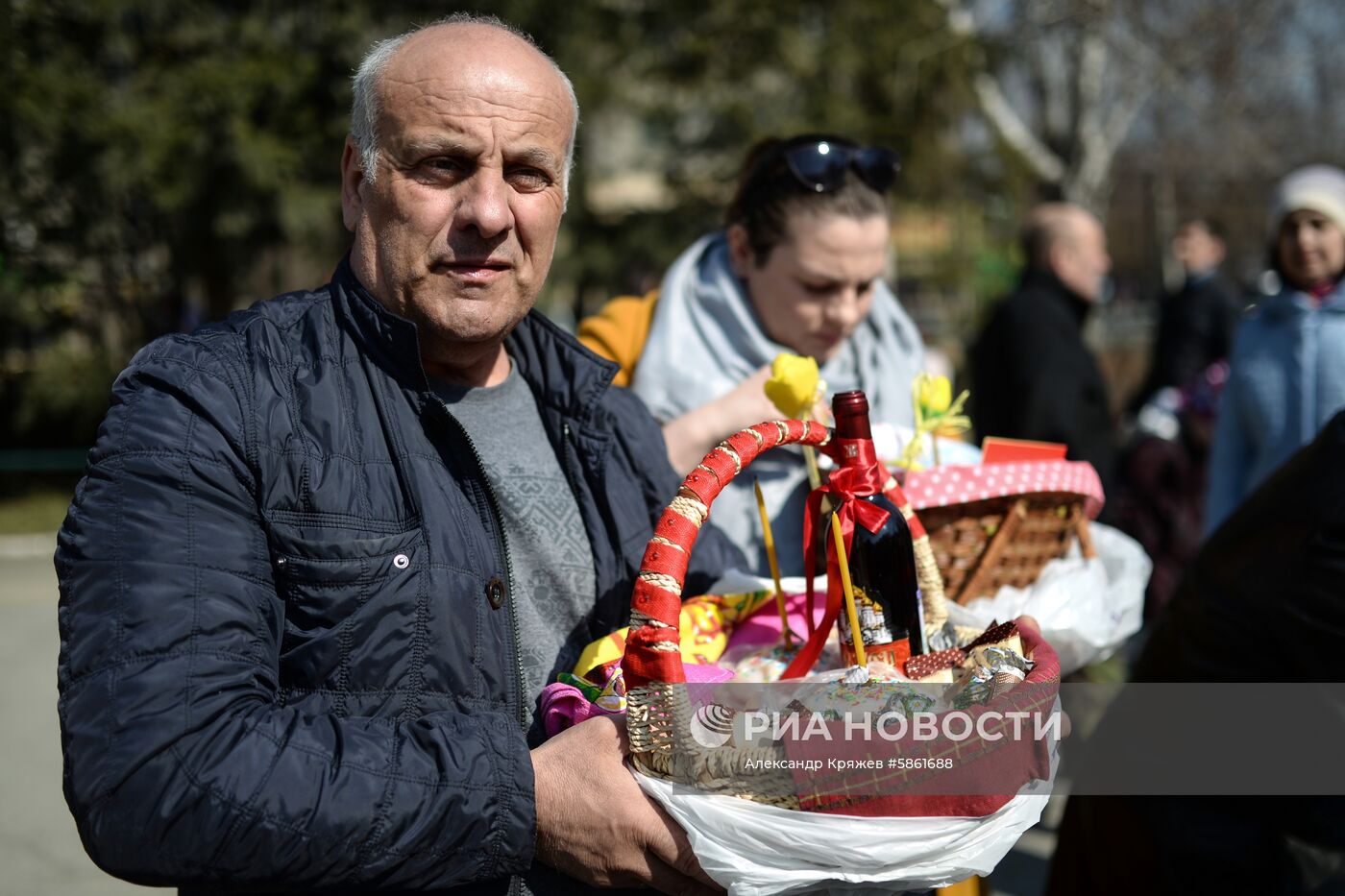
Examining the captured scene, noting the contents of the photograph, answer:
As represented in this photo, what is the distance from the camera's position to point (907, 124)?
1269 cm

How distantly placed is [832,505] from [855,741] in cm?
48

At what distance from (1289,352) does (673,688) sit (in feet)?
11.7

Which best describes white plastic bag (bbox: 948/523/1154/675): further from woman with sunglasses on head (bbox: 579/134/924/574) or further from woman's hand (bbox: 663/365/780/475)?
woman's hand (bbox: 663/365/780/475)

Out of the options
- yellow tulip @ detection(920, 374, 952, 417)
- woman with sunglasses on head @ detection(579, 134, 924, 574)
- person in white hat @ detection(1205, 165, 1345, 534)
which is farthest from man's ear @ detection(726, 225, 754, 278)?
person in white hat @ detection(1205, 165, 1345, 534)

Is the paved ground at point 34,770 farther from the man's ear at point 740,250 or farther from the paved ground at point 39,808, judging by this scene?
the man's ear at point 740,250

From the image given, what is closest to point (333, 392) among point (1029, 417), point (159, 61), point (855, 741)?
point (855, 741)

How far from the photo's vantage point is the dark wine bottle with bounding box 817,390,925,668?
165 cm

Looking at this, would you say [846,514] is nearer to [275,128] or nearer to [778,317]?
[778,317]

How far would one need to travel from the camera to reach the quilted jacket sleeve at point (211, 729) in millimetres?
1238

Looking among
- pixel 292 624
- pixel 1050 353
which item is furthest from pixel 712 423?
pixel 1050 353

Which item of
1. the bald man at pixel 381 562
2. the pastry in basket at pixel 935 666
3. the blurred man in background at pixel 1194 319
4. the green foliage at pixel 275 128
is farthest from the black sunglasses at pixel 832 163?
the green foliage at pixel 275 128

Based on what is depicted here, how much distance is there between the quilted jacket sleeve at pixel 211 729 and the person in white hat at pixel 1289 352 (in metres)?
3.57

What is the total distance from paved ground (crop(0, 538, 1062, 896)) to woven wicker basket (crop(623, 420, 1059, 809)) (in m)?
2.63

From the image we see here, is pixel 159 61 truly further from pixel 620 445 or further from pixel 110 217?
pixel 620 445
